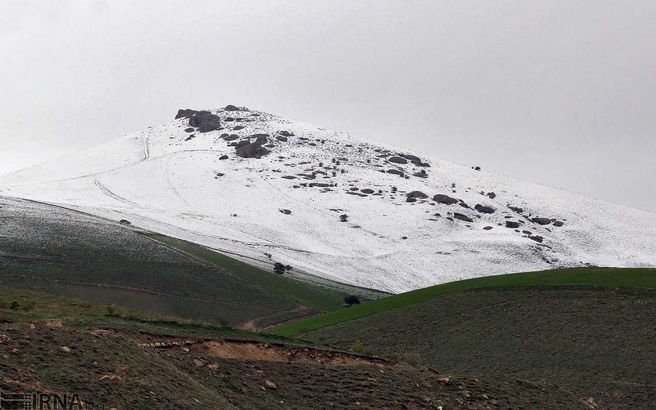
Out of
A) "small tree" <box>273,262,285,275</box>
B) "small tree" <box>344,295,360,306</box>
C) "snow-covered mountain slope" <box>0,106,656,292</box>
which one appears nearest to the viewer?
"small tree" <box>344,295,360,306</box>

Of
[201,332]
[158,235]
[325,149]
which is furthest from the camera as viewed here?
[325,149]

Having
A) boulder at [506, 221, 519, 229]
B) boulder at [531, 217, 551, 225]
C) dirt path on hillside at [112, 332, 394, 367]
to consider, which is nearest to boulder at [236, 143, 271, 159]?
boulder at [506, 221, 519, 229]

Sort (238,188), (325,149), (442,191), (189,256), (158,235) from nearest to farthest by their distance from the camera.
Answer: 1. (189,256)
2. (158,235)
3. (238,188)
4. (442,191)
5. (325,149)

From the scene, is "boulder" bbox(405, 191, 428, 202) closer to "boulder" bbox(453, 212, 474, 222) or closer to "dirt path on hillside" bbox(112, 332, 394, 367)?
"boulder" bbox(453, 212, 474, 222)

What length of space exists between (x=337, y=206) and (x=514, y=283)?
310 ft

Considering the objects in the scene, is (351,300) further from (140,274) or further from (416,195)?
(416,195)

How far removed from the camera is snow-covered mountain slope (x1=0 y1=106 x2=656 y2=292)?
11606 cm

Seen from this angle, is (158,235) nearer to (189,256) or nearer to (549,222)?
(189,256)

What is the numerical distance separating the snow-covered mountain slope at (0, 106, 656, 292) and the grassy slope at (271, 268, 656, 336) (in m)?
43.6

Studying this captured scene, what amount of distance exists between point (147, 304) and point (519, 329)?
30.0 metres

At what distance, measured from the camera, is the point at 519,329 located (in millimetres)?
40594

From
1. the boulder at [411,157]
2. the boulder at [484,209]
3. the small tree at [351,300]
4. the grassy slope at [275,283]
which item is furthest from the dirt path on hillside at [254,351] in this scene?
the boulder at [411,157]

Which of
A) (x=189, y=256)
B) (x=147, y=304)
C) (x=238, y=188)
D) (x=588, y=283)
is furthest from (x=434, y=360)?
(x=238, y=188)

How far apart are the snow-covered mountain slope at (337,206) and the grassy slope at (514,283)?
4356cm
